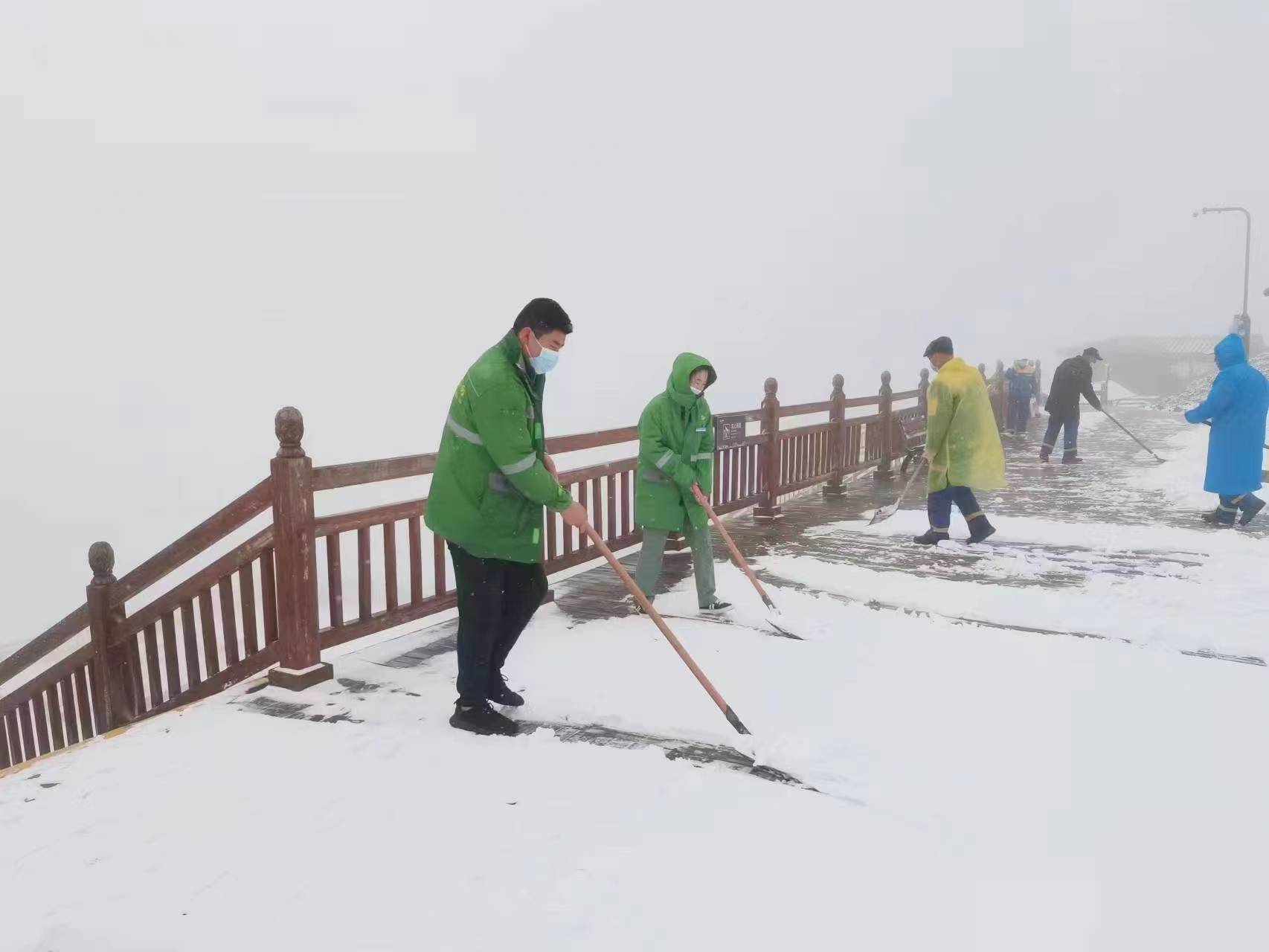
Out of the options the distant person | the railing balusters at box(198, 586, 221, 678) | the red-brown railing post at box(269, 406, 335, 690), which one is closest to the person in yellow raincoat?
the red-brown railing post at box(269, 406, 335, 690)

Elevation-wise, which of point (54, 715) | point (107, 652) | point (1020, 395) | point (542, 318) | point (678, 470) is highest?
point (542, 318)

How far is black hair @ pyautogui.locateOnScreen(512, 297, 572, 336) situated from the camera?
11.4 ft

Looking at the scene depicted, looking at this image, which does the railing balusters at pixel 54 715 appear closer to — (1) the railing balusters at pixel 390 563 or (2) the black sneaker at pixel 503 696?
(1) the railing balusters at pixel 390 563

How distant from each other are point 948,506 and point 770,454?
2056 mm

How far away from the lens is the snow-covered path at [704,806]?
7.82 feet

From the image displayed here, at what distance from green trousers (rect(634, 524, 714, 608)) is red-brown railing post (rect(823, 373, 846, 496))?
5563mm

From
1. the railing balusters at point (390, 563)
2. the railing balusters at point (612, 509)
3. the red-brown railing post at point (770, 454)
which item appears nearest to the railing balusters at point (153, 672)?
the railing balusters at point (390, 563)

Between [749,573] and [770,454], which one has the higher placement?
[770,454]

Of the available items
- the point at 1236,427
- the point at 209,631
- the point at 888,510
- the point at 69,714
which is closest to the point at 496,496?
the point at 209,631

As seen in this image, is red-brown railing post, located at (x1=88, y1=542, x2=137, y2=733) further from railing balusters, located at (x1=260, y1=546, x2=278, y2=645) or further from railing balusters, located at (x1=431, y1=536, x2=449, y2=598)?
railing balusters, located at (x1=431, y1=536, x2=449, y2=598)

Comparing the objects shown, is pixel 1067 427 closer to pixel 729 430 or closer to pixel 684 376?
pixel 729 430

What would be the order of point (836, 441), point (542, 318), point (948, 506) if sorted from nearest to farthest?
point (542, 318), point (948, 506), point (836, 441)

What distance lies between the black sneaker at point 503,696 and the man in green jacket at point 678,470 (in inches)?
69.8

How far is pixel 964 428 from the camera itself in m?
7.25
